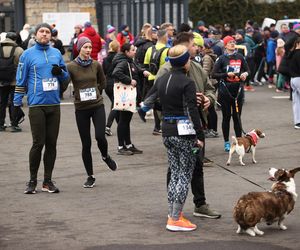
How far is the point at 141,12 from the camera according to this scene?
23.1 metres

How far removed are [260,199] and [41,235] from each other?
209cm

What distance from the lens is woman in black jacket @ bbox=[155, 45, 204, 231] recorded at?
27.1ft

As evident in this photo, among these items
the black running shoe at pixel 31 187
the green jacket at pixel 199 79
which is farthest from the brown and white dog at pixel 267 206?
the black running shoe at pixel 31 187

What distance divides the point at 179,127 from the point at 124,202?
71.1 inches

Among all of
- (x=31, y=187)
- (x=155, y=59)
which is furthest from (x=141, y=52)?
(x=31, y=187)

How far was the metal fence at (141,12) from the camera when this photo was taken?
22.7 metres

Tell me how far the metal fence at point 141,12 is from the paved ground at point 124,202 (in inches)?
314

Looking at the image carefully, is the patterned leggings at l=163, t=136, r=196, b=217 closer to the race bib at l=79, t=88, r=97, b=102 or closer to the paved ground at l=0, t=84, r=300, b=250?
the paved ground at l=0, t=84, r=300, b=250

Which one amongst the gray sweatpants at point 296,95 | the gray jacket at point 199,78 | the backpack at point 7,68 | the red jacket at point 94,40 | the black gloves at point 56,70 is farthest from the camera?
the red jacket at point 94,40

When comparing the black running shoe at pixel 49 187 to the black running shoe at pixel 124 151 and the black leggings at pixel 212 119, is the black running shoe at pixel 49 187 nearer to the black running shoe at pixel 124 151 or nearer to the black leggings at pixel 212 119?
the black running shoe at pixel 124 151

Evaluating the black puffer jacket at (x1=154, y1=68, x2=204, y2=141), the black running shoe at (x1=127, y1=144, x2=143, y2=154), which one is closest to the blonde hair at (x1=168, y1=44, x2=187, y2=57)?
the black puffer jacket at (x1=154, y1=68, x2=204, y2=141)

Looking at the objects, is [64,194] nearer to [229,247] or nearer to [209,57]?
[229,247]

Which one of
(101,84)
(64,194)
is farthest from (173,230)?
(101,84)

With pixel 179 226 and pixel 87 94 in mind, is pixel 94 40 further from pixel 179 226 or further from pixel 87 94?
pixel 179 226
